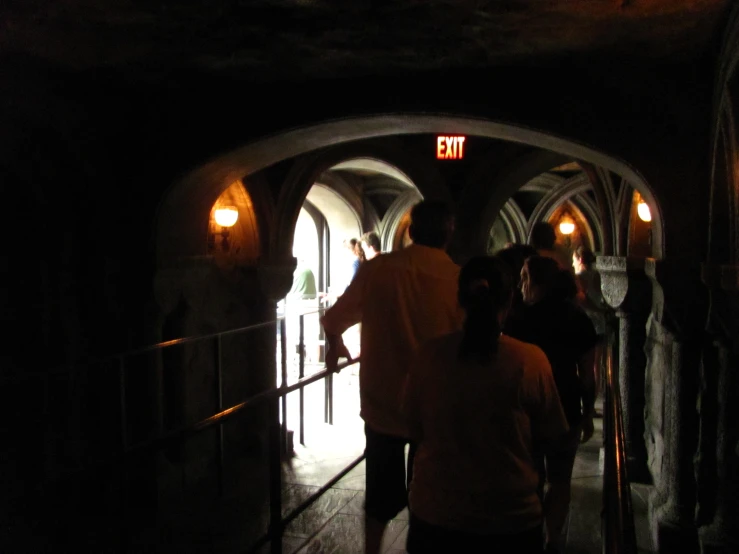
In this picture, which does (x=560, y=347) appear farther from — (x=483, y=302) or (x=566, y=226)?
(x=566, y=226)

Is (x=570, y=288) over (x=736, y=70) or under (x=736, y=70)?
under

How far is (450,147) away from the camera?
8164 mm

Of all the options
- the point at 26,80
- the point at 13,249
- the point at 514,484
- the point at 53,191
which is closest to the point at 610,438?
the point at 514,484

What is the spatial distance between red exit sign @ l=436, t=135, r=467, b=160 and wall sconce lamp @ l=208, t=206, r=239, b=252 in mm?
2533

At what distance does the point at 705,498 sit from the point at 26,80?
17.4ft

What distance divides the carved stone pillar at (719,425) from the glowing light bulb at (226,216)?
4.39 metres

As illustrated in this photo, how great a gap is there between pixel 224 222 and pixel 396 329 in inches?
177

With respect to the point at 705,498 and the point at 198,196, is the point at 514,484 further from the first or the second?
the point at 198,196

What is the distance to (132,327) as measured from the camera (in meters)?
5.64

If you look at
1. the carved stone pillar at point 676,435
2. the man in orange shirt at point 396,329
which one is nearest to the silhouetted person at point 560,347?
the man in orange shirt at point 396,329

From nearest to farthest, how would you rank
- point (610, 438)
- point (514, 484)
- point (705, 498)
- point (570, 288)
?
point (514, 484) < point (610, 438) < point (570, 288) < point (705, 498)

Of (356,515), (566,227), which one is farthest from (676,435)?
(566,227)

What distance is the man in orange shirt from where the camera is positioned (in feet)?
9.17

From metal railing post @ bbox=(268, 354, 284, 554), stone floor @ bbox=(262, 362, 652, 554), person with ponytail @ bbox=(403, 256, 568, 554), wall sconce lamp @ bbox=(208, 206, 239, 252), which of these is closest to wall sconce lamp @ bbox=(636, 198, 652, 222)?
stone floor @ bbox=(262, 362, 652, 554)
